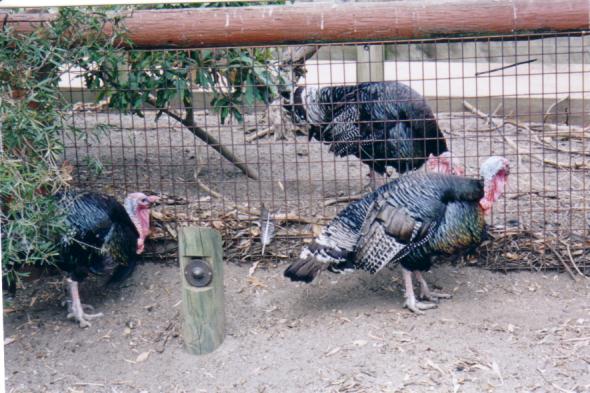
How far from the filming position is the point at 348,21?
17.3 ft

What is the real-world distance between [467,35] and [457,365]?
6.54 ft

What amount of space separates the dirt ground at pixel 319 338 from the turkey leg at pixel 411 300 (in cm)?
4

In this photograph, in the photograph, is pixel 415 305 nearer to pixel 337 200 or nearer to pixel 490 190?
pixel 490 190

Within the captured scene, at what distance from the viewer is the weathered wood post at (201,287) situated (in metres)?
4.81

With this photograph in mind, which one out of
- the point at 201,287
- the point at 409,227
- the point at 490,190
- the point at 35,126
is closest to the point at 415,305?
the point at 409,227

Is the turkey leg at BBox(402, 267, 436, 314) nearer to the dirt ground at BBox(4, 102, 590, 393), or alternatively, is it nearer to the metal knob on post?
the dirt ground at BBox(4, 102, 590, 393)

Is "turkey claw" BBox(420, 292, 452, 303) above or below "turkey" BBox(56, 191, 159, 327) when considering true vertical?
below

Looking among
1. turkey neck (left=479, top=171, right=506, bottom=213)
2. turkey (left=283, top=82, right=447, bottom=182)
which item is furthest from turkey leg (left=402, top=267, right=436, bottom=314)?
turkey (left=283, top=82, right=447, bottom=182)

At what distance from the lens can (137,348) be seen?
504cm

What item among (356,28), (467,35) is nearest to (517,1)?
(467,35)

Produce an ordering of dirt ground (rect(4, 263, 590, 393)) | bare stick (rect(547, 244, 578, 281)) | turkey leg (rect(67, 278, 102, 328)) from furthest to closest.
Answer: bare stick (rect(547, 244, 578, 281)) → turkey leg (rect(67, 278, 102, 328)) → dirt ground (rect(4, 263, 590, 393))

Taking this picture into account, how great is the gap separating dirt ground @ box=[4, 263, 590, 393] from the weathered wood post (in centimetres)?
11

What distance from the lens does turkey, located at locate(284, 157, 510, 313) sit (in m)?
5.07

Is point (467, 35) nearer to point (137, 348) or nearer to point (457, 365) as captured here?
point (457, 365)
